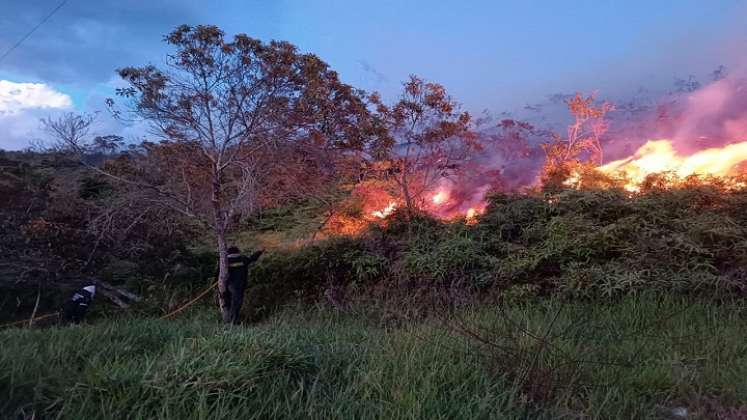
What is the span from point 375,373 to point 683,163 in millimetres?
9133

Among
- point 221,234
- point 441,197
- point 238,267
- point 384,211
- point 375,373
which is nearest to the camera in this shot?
point 375,373

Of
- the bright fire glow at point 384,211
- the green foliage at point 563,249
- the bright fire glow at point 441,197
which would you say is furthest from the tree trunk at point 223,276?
the bright fire glow at point 441,197

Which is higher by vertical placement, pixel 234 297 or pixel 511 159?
pixel 511 159

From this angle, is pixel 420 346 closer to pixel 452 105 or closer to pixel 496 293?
pixel 496 293

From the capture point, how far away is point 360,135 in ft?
34.7

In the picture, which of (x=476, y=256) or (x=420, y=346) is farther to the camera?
(x=476, y=256)

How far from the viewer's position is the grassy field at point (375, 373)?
331cm

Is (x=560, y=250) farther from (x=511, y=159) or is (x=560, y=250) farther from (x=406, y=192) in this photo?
(x=511, y=159)

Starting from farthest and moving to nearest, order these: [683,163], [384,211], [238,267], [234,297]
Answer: [384,211]
[683,163]
[238,267]
[234,297]

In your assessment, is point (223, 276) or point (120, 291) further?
point (120, 291)

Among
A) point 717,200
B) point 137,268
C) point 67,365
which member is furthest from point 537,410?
point 137,268

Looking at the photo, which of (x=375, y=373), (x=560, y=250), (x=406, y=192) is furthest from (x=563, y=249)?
(x=375, y=373)

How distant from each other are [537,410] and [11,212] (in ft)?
36.0

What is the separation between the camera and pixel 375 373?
395 centimetres
